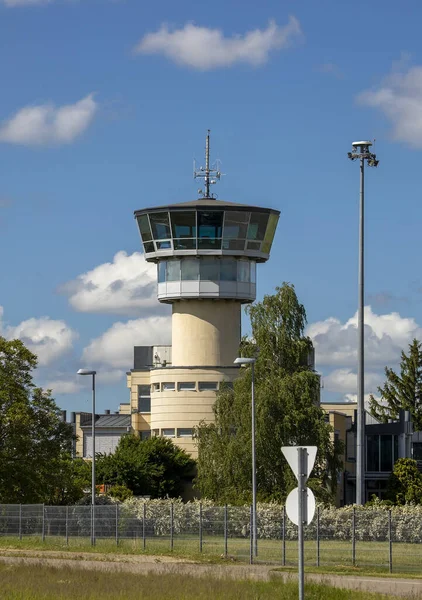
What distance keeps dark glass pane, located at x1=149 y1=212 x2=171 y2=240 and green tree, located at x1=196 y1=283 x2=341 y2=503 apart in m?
10.1

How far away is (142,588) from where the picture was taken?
3011 cm

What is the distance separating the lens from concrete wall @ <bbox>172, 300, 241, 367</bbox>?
79312 mm

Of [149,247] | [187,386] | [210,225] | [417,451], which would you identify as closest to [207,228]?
[210,225]

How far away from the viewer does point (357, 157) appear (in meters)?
58.6

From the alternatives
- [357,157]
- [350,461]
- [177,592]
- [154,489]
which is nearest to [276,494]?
[154,489]

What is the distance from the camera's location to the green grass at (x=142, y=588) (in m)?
28.0

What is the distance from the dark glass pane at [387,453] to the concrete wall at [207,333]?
44.6ft

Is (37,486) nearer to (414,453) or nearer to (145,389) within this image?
(145,389)

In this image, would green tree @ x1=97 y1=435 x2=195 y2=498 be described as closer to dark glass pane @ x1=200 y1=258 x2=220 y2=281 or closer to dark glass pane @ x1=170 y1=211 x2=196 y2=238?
dark glass pane @ x1=200 y1=258 x2=220 y2=281

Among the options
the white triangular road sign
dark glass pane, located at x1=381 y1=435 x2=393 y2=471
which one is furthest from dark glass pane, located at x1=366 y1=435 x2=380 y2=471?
the white triangular road sign

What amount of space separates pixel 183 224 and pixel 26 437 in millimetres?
22354

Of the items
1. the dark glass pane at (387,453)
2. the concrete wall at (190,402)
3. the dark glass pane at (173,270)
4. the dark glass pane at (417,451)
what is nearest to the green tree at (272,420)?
the concrete wall at (190,402)

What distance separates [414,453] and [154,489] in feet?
73.7

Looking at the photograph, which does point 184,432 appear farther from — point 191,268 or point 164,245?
point 164,245
